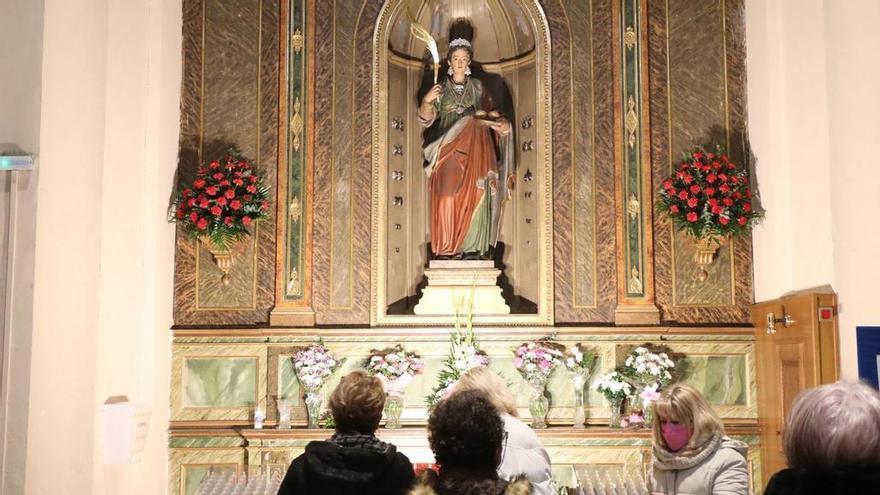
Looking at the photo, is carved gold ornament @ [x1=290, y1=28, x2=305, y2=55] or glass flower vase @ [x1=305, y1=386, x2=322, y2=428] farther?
carved gold ornament @ [x1=290, y1=28, x2=305, y2=55]

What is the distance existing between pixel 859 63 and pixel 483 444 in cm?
443

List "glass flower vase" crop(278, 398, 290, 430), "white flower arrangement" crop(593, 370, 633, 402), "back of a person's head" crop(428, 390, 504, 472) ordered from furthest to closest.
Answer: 1. "glass flower vase" crop(278, 398, 290, 430)
2. "white flower arrangement" crop(593, 370, 633, 402)
3. "back of a person's head" crop(428, 390, 504, 472)

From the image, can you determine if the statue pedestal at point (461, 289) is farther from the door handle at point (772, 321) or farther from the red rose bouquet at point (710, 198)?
the door handle at point (772, 321)

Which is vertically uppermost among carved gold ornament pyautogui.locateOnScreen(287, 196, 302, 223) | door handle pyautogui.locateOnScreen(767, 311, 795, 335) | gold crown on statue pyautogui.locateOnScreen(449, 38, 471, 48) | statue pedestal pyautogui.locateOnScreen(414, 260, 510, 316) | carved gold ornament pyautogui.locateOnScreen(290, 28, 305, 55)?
gold crown on statue pyautogui.locateOnScreen(449, 38, 471, 48)

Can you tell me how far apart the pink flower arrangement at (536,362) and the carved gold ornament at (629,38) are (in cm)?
284

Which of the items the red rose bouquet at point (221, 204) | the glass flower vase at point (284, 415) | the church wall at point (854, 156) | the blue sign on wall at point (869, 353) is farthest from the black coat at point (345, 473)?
the red rose bouquet at point (221, 204)

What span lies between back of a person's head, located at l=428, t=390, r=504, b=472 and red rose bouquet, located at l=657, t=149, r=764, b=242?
5720mm

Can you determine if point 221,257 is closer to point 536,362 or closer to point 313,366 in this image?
point 313,366

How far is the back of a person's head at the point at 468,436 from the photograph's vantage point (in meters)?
3.17

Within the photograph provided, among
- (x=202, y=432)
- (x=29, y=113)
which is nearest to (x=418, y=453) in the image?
(x=202, y=432)

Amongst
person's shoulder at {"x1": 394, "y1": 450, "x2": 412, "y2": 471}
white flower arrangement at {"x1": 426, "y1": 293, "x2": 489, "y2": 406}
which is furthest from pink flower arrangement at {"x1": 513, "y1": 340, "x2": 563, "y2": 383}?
person's shoulder at {"x1": 394, "y1": 450, "x2": 412, "y2": 471}

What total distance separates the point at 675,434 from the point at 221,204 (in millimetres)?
5218

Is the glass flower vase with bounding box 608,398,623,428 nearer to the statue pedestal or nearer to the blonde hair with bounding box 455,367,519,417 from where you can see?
the statue pedestal

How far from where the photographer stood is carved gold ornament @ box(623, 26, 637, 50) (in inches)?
359
